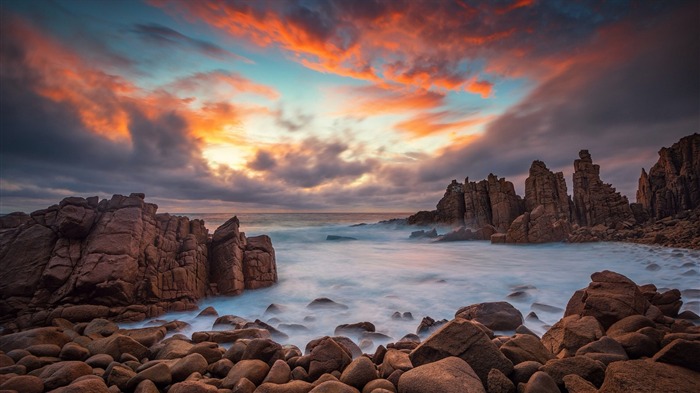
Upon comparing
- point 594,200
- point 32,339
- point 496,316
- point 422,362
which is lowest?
point 496,316

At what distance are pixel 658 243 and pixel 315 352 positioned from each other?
2430 centimetres

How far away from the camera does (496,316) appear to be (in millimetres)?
6328

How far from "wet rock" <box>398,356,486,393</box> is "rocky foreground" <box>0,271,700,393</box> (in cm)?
1

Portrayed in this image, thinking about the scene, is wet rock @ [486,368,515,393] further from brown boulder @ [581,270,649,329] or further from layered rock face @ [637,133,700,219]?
layered rock face @ [637,133,700,219]

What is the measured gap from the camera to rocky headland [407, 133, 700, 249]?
993 inches

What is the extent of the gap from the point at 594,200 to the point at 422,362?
37418 mm

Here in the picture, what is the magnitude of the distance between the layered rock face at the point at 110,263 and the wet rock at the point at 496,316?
7.31 m

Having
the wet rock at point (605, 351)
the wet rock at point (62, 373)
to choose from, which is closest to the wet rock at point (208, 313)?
the wet rock at point (62, 373)

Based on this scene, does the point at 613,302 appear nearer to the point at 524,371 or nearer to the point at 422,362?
the point at 524,371

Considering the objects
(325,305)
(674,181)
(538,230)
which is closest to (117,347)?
(325,305)

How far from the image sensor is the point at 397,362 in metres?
3.86

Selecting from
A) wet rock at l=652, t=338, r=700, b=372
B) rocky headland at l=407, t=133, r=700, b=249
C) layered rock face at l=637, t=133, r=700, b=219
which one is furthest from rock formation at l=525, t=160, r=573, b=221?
wet rock at l=652, t=338, r=700, b=372

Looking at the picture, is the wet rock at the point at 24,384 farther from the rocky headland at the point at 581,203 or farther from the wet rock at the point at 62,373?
the rocky headland at the point at 581,203

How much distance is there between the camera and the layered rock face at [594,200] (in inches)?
1200
